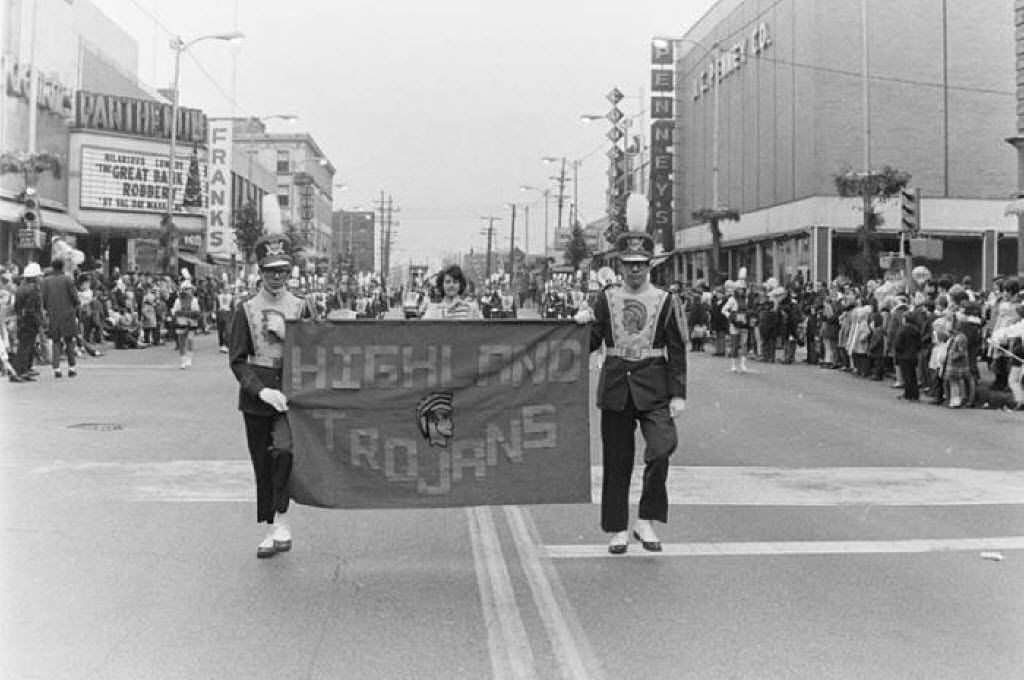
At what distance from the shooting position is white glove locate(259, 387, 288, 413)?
620 centimetres

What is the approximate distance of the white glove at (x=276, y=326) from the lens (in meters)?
6.45

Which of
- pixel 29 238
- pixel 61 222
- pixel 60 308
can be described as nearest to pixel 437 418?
pixel 60 308

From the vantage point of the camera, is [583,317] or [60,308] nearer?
[583,317]

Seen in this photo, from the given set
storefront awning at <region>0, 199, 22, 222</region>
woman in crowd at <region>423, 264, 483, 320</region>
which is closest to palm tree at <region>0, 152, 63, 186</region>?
storefront awning at <region>0, 199, 22, 222</region>

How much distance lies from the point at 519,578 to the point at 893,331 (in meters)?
14.0

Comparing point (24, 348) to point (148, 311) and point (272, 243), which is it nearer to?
point (148, 311)

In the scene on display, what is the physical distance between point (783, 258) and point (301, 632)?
42.9 meters

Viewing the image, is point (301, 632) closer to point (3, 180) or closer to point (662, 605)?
point (662, 605)

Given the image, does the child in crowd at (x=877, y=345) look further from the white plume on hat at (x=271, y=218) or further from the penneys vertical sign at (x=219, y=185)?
the penneys vertical sign at (x=219, y=185)

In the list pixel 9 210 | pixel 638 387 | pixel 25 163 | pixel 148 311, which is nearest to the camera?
pixel 638 387

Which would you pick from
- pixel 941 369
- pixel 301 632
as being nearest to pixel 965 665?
pixel 301 632

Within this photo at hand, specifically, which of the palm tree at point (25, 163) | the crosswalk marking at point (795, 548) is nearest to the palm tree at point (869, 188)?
the palm tree at point (25, 163)

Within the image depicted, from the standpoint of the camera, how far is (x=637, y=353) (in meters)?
6.68

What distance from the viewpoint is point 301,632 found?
508 cm
